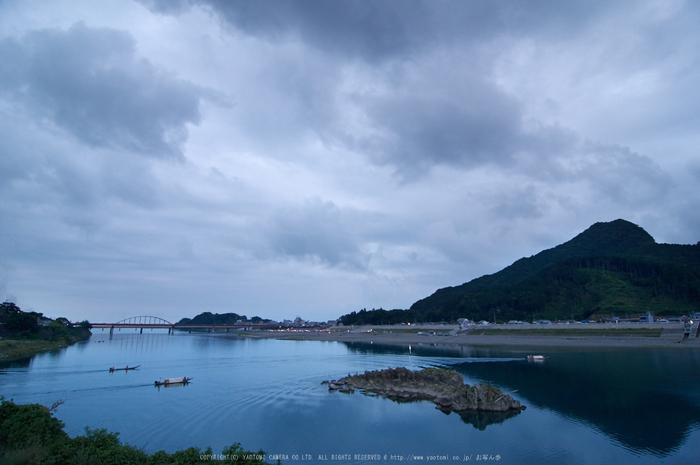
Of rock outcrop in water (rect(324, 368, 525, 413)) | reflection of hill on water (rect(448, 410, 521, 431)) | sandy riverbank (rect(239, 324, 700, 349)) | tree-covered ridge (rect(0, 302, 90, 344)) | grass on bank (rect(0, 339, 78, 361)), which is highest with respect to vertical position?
tree-covered ridge (rect(0, 302, 90, 344))

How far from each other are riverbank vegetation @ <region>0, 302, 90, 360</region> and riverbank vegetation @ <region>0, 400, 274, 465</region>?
80.3m

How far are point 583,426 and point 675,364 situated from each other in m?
39.9

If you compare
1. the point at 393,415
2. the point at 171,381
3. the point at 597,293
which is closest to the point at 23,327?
the point at 171,381

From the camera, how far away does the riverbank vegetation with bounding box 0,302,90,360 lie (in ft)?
287

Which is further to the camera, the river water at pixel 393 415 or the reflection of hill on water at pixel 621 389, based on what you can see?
the reflection of hill on water at pixel 621 389

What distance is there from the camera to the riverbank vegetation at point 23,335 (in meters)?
87.5

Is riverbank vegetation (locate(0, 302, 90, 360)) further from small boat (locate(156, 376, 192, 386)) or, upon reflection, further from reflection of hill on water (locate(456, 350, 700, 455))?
reflection of hill on water (locate(456, 350, 700, 455))

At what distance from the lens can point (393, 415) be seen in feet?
124

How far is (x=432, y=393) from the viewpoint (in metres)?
44.4

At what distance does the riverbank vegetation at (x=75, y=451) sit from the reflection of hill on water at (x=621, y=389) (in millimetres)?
29280

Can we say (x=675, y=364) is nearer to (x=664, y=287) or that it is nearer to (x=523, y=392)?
(x=523, y=392)

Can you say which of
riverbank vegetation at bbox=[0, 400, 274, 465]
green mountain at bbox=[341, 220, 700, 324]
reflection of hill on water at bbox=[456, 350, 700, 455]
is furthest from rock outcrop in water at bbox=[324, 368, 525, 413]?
green mountain at bbox=[341, 220, 700, 324]

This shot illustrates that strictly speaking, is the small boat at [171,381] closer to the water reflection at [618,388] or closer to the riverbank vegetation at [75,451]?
the riverbank vegetation at [75,451]

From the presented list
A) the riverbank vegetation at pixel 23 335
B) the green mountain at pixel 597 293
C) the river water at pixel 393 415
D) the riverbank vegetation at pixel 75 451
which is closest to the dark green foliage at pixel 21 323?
the riverbank vegetation at pixel 23 335
